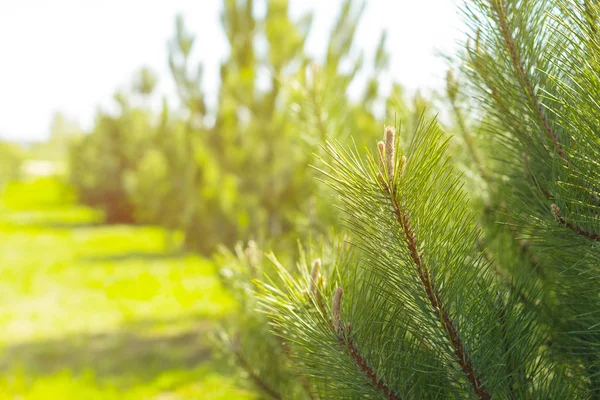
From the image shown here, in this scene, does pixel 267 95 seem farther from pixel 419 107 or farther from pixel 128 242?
pixel 128 242

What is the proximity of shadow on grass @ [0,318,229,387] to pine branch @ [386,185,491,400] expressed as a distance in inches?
211

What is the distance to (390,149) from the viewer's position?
854 mm

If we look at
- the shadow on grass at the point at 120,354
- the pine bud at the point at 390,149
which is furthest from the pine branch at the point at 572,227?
the shadow on grass at the point at 120,354

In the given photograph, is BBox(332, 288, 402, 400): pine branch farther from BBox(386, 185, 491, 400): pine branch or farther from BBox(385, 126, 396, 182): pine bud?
BBox(385, 126, 396, 182): pine bud

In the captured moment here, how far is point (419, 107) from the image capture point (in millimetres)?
1806

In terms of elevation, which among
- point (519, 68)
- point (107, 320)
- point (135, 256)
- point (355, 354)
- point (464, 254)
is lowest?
point (135, 256)

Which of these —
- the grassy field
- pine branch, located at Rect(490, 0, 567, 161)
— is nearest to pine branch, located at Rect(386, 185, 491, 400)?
pine branch, located at Rect(490, 0, 567, 161)

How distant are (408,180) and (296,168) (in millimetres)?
5052

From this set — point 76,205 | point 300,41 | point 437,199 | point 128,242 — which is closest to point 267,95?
point 300,41

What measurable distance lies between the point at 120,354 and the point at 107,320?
6.95 feet

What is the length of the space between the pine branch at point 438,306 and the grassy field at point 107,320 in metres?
1.03

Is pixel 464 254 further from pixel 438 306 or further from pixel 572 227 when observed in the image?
pixel 572 227

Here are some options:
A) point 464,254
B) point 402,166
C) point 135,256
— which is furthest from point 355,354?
point 135,256

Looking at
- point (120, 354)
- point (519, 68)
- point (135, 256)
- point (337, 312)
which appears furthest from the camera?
point (135, 256)
